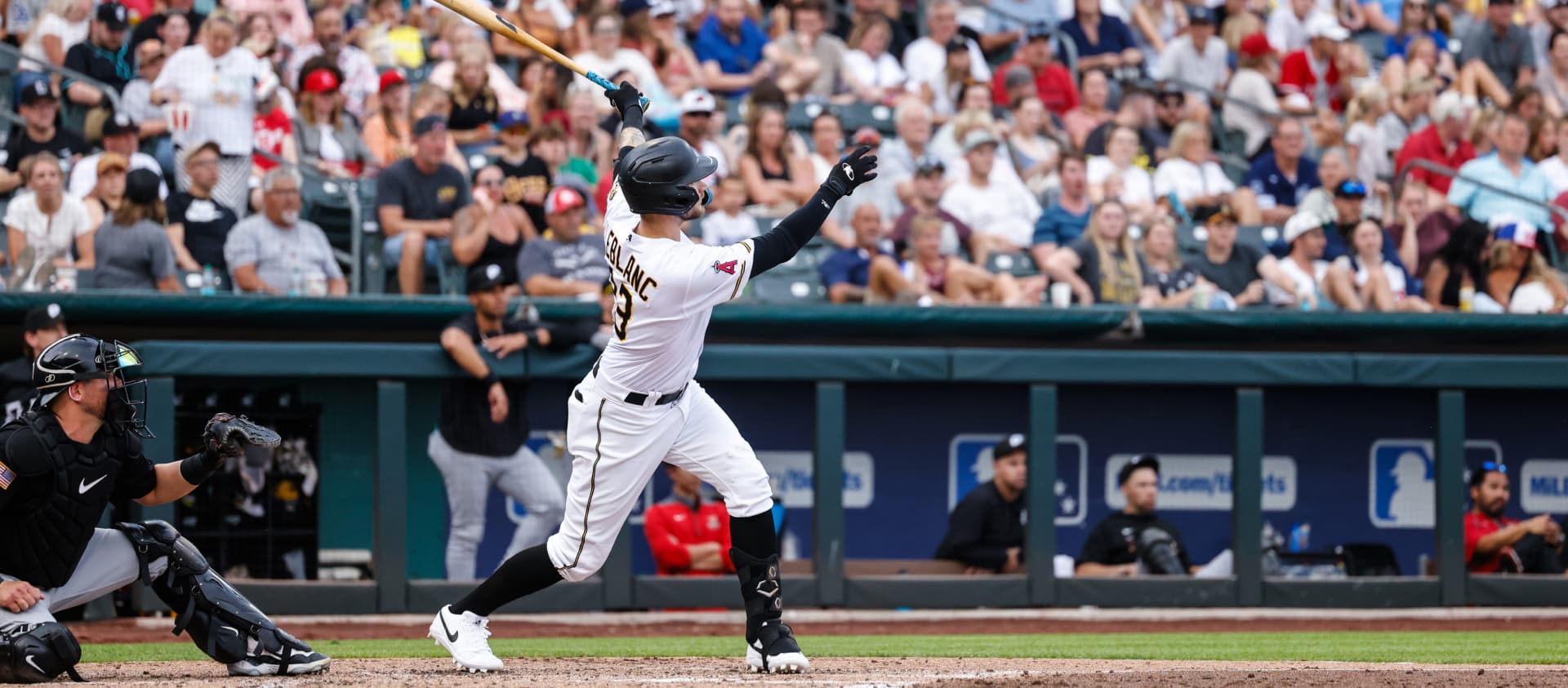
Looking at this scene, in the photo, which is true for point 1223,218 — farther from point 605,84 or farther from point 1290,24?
point 605,84

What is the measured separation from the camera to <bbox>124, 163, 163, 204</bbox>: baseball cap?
858 cm

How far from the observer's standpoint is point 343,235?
9680 millimetres

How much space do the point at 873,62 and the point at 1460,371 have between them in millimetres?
4815

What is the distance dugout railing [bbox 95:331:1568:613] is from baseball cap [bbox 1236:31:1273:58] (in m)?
4.49

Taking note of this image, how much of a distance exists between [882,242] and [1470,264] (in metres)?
Result: 3.38

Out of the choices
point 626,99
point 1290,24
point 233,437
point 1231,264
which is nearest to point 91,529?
point 233,437

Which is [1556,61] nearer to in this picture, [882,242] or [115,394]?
[882,242]

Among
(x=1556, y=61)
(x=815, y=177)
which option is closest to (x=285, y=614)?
(x=815, y=177)

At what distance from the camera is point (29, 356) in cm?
789

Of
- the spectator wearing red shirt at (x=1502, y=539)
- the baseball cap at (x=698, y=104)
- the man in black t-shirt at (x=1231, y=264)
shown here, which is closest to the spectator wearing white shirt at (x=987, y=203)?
the man in black t-shirt at (x=1231, y=264)

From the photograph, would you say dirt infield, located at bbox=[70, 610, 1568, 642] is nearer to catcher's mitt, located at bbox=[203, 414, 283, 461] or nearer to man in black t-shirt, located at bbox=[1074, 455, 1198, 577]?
man in black t-shirt, located at bbox=[1074, 455, 1198, 577]

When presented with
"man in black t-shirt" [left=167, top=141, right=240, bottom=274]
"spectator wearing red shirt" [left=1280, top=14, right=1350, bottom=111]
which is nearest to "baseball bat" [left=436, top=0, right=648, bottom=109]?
"man in black t-shirt" [left=167, top=141, right=240, bottom=274]

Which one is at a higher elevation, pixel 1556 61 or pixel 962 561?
pixel 1556 61

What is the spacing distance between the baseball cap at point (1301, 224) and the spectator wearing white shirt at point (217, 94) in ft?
18.7
